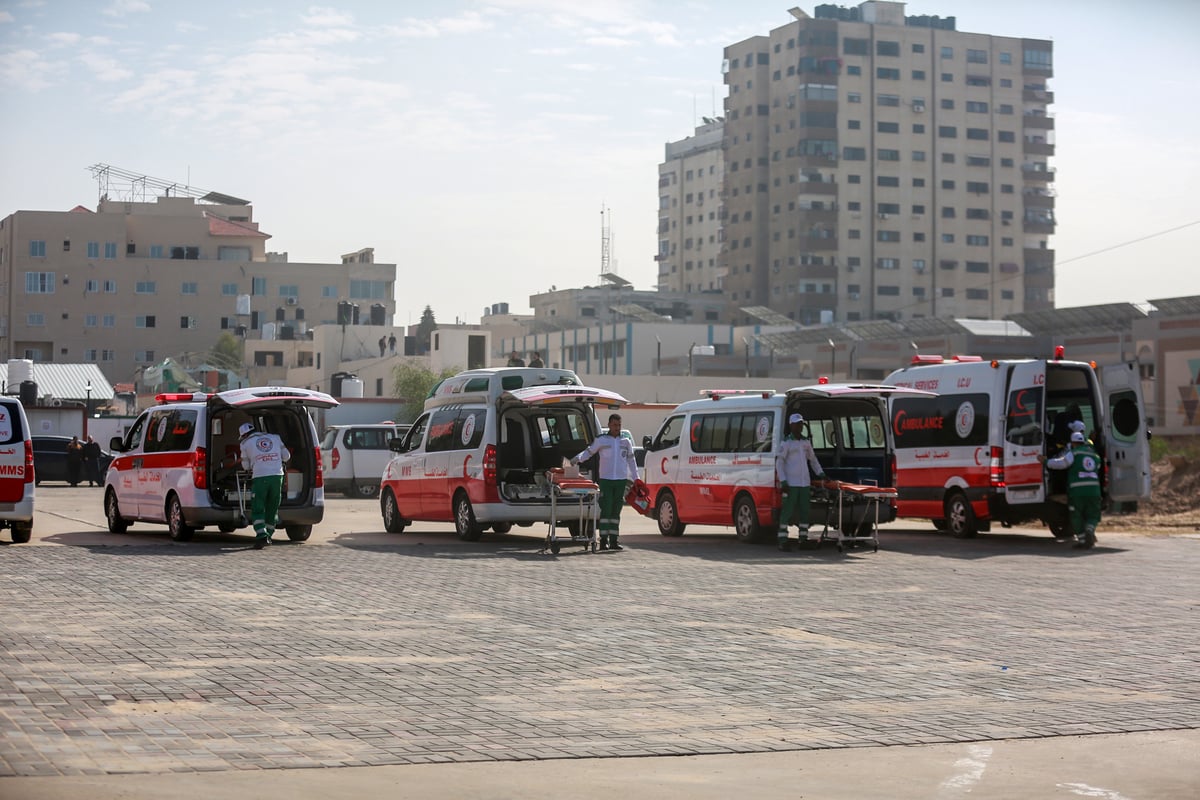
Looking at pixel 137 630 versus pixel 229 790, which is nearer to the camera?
pixel 229 790

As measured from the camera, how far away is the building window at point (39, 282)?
118m

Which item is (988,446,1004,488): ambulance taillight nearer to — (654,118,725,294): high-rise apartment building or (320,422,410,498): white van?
(320,422,410,498): white van

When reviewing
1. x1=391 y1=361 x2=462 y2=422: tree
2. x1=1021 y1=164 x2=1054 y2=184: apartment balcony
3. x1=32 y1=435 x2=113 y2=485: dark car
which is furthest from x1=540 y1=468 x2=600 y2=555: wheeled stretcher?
x1=1021 y1=164 x2=1054 y2=184: apartment balcony

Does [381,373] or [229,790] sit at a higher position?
[381,373]

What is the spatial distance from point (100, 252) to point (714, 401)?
106m

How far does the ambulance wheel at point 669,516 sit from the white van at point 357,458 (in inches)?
648

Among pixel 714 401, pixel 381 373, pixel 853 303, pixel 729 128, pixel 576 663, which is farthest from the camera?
pixel 729 128

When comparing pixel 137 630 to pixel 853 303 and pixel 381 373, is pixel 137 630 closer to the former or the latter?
pixel 381 373

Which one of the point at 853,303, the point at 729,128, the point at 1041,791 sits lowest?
the point at 1041,791

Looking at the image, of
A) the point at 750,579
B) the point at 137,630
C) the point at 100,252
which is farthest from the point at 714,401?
the point at 100,252

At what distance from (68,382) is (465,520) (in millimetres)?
46689

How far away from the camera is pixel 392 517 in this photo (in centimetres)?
2384

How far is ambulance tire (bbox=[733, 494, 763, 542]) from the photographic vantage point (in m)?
21.9

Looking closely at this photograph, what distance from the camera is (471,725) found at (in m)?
8.37
